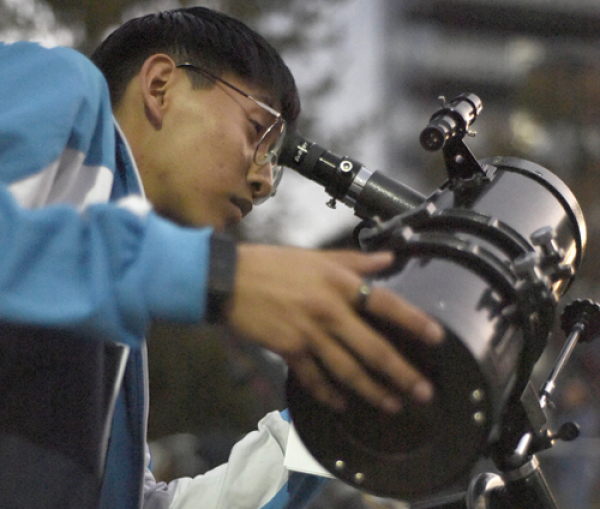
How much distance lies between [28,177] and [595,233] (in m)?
13.1

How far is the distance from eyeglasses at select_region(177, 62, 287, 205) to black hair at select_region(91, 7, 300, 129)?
0.03 m

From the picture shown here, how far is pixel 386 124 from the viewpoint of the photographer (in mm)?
9430

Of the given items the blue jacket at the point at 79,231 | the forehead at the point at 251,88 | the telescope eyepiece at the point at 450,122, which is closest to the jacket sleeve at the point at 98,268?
the blue jacket at the point at 79,231

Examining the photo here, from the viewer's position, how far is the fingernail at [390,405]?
2.96 ft

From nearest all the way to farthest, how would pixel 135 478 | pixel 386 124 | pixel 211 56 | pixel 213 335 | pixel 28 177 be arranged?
1. pixel 28 177
2. pixel 135 478
3. pixel 211 56
4. pixel 213 335
5. pixel 386 124

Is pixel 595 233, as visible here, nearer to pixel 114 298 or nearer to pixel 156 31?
pixel 156 31

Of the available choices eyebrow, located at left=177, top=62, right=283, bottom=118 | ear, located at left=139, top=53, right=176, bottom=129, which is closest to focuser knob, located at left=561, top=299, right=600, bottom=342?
eyebrow, located at left=177, top=62, right=283, bottom=118

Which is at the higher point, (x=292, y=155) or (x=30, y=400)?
(x=292, y=155)

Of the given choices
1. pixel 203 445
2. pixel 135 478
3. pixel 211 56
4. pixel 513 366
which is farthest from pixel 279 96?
pixel 203 445

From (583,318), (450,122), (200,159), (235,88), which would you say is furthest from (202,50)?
(583,318)

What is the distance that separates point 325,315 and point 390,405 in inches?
6.1

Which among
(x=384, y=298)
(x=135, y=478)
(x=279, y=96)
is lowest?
(x=135, y=478)

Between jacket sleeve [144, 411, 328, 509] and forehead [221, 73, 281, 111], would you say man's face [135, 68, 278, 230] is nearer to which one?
forehead [221, 73, 281, 111]

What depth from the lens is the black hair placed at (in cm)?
195
